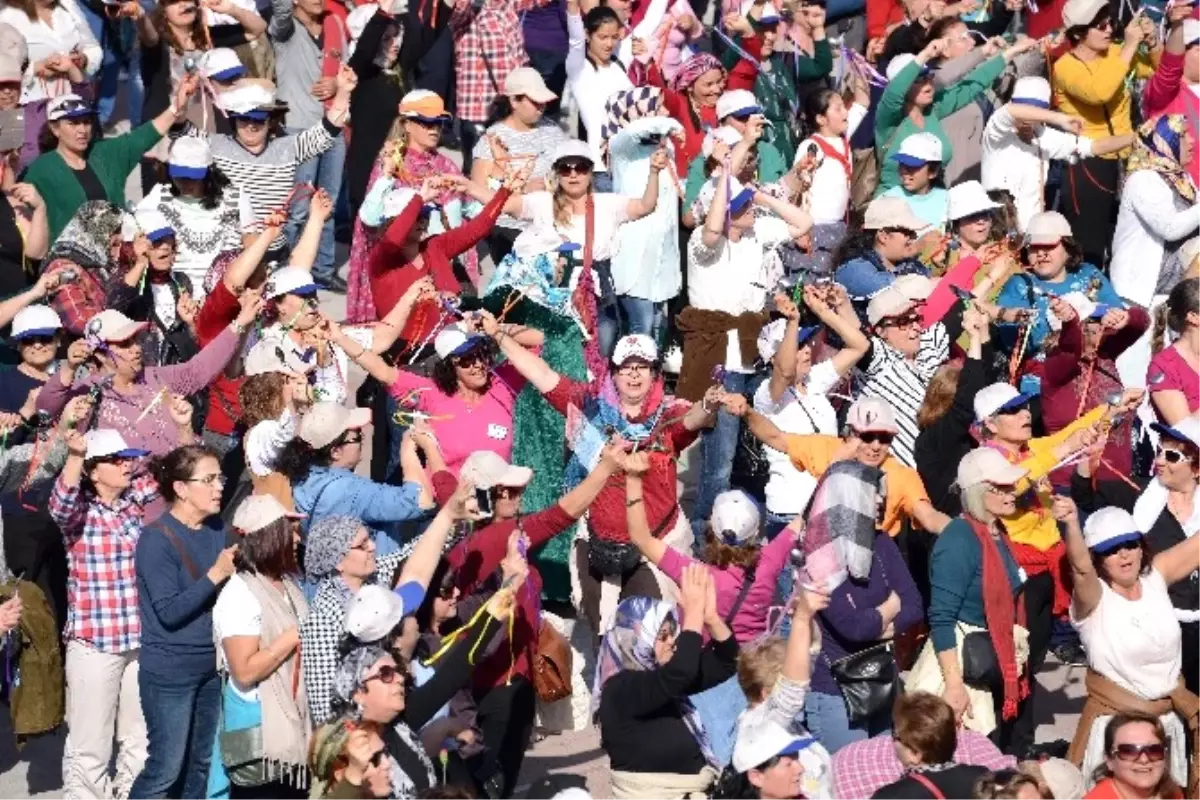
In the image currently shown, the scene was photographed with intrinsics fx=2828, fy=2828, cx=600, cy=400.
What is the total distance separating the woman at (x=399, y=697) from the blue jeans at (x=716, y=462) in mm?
3272

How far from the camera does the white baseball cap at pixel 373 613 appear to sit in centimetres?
938

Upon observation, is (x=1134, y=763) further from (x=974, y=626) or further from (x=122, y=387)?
(x=122, y=387)

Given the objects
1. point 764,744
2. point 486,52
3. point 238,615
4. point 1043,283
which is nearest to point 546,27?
point 486,52

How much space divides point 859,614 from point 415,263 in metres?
3.54

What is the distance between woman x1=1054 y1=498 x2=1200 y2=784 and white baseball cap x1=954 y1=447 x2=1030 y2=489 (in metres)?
0.33

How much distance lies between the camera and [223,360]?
12.2 metres

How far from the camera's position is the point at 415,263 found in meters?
13.1

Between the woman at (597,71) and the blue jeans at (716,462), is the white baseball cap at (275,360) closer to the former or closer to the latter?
the blue jeans at (716,462)

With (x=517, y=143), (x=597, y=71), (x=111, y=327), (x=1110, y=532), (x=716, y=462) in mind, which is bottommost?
(x=716, y=462)

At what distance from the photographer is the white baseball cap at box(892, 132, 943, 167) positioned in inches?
566

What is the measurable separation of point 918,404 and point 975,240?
153cm

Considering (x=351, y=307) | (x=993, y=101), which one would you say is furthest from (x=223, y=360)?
(x=993, y=101)

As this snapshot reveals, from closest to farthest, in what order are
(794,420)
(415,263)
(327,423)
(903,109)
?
(327,423), (794,420), (415,263), (903,109)

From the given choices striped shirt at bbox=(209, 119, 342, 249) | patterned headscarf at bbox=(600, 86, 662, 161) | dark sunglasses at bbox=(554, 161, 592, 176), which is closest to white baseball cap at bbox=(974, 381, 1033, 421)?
dark sunglasses at bbox=(554, 161, 592, 176)
